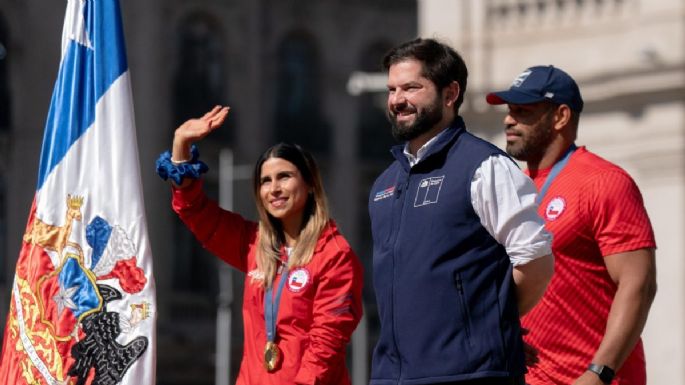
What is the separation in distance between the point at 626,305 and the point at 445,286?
1074mm

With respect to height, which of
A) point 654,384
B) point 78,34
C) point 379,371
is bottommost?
point 654,384

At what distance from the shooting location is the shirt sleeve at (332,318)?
345 inches

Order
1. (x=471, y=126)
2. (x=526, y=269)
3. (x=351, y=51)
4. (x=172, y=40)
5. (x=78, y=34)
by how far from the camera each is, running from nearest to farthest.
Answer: (x=526, y=269), (x=78, y=34), (x=471, y=126), (x=172, y=40), (x=351, y=51)

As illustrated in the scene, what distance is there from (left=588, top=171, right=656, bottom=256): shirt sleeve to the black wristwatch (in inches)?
21.6

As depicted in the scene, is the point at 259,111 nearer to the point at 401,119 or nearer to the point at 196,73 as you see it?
the point at 196,73

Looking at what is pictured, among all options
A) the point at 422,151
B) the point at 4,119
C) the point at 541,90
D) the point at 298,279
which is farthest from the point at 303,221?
the point at 4,119

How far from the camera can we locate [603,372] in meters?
7.72

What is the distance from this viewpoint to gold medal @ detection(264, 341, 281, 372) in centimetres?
889

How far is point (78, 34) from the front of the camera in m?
9.12

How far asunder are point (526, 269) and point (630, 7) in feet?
35.7

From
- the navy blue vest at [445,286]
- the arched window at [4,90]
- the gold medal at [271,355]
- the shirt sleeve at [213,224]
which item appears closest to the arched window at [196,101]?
the arched window at [4,90]

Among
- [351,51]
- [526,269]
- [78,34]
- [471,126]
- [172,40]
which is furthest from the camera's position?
[351,51]


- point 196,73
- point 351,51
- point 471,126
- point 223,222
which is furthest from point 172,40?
point 223,222

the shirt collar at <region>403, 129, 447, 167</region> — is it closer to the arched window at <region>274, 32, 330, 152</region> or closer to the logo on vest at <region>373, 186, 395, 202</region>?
the logo on vest at <region>373, 186, 395, 202</region>
